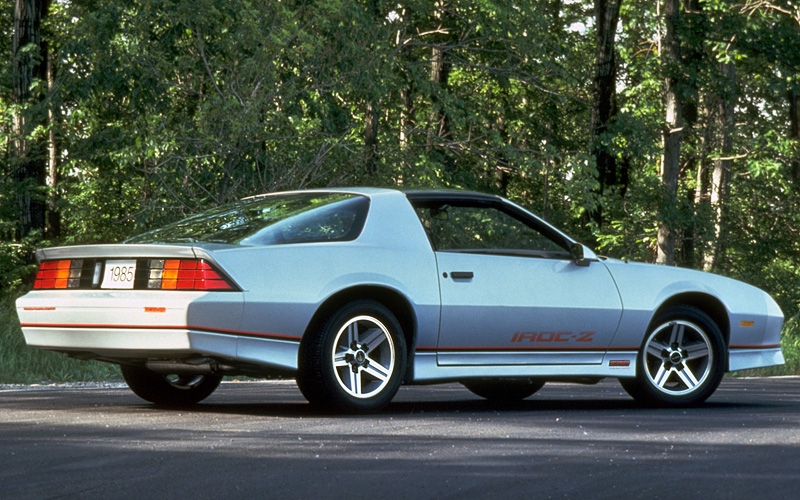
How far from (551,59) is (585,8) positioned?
18.0m

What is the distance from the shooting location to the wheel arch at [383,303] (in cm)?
749

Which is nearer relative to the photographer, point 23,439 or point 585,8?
point 23,439

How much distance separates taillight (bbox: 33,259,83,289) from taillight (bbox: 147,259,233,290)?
67 cm

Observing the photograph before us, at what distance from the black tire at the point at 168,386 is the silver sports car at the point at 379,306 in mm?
16

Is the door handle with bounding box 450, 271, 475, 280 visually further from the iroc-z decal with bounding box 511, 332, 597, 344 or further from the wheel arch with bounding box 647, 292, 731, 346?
the wheel arch with bounding box 647, 292, 731, 346

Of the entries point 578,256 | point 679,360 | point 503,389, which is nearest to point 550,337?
point 578,256

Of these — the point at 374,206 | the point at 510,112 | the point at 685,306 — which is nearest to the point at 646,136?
the point at 510,112

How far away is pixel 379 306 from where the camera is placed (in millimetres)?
7707

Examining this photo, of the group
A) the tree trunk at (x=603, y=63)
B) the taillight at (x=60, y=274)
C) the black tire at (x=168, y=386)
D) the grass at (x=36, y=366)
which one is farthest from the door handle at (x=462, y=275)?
the tree trunk at (x=603, y=63)

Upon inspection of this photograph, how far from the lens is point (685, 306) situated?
29.8ft

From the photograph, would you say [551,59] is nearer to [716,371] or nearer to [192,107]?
[192,107]

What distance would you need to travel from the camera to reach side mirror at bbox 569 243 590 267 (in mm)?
8625

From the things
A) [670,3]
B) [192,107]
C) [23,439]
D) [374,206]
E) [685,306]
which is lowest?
[23,439]

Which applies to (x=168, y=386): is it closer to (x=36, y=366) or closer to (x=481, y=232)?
(x=481, y=232)
